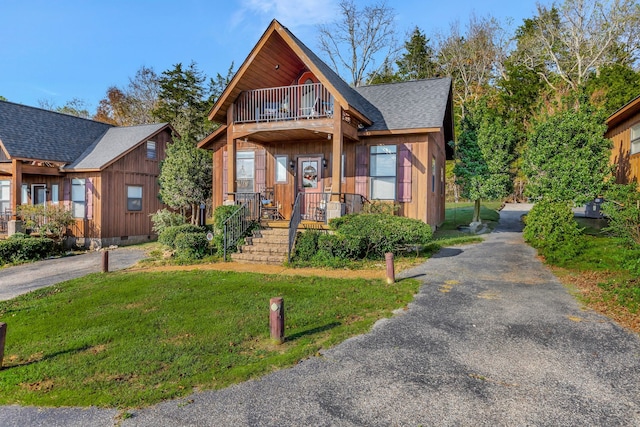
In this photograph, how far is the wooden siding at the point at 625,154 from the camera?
14.0 meters

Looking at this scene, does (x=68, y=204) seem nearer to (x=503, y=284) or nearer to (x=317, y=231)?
(x=317, y=231)

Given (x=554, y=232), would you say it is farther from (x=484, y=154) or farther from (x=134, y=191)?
(x=134, y=191)

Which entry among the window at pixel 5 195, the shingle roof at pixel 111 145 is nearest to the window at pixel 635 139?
the shingle roof at pixel 111 145

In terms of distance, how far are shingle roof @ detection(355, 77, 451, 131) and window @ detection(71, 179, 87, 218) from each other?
1420 centimetres

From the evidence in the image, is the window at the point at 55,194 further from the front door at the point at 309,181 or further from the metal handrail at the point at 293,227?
the metal handrail at the point at 293,227

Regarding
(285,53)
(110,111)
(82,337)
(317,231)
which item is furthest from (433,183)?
(110,111)

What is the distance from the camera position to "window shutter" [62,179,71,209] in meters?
18.8

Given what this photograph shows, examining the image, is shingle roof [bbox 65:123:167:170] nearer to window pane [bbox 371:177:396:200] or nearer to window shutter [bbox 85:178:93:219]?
window shutter [bbox 85:178:93:219]

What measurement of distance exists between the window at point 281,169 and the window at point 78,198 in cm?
1027

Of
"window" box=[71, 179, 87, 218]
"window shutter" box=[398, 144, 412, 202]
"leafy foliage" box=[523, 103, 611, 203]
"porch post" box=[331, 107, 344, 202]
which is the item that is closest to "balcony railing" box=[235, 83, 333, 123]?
"porch post" box=[331, 107, 344, 202]

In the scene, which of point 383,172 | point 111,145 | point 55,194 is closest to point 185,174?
point 111,145

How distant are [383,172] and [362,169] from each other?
0.81 metres

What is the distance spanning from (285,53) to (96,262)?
1055 cm

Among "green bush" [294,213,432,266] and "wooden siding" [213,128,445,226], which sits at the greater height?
"wooden siding" [213,128,445,226]
